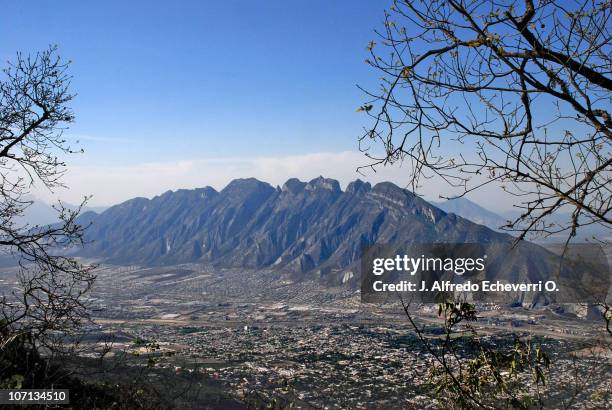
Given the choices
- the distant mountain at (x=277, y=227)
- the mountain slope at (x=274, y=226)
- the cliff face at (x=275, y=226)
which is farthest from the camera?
the mountain slope at (x=274, y=226)

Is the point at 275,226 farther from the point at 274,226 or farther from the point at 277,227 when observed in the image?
the point at 277,227

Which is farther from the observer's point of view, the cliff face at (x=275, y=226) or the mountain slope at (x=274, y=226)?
A: the mountain slope at (x=274, y=226)

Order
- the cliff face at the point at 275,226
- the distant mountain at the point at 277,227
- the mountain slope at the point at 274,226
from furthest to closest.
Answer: the mountain slope at the point at 274,226 → the cliff face at the point at 275,226 → the distant mountain at the point at 277,227

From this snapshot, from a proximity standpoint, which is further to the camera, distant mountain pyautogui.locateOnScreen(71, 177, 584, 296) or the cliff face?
the cliff face

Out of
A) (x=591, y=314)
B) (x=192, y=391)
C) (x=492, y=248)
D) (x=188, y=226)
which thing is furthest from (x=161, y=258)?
(x=192, y=391)

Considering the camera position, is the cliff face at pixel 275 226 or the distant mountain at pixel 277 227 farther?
the cliff face at pixel 275 226

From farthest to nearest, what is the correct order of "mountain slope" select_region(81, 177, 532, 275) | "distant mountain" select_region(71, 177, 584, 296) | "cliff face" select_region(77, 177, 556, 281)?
"mountain slope" select_region(81, 177, 532, 275) → "cliff face" select_region(77, 177, 556, 281) → "distant mountain" select_region(71, 177, 584, 296)

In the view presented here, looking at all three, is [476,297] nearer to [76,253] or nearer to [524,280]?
[524,280]

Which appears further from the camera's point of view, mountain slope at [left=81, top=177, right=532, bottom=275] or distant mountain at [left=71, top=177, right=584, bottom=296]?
mountain slope at [left=81, top=177, right=532, bottom=275]

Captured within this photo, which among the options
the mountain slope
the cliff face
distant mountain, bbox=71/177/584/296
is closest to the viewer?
distant mountain, bbox=71/177/584/296
